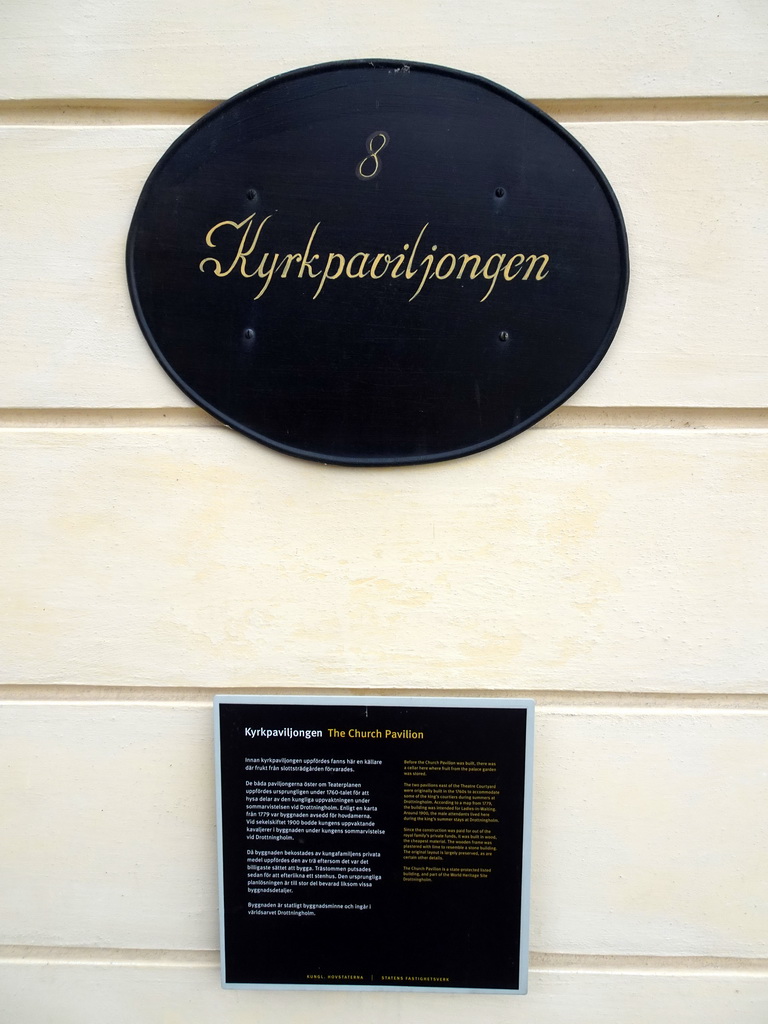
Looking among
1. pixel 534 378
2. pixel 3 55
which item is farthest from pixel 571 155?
pixel 3 55

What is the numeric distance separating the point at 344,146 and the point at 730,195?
71 centimetres

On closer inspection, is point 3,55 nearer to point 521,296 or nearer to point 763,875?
point 521,296

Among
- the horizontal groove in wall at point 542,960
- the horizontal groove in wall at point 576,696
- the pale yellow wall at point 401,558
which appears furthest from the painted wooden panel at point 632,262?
the horizontal groove in wall at point 542,960

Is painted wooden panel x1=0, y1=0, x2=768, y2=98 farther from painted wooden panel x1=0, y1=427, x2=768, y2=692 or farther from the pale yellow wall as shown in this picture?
painted wooden panel x1=0, y1=427, x2=768, y2=692

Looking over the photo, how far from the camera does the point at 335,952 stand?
139 cm

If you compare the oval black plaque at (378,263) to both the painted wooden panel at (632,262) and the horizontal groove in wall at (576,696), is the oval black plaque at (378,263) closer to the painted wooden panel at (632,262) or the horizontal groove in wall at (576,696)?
the painted wooden panel at (632,262)

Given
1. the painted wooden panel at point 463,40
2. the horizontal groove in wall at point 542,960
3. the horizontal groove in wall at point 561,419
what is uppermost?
the painted wooden panel at point 463,40

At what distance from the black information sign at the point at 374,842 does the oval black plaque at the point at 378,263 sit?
53 cm

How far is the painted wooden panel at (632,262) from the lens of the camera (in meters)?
1.25

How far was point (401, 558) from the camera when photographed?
133 centimetres

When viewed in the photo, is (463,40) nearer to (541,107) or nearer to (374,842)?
(541,107)

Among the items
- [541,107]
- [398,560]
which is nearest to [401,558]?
[398,560]

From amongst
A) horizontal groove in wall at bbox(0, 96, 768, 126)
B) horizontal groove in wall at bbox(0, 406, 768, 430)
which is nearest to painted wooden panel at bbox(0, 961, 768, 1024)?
horizontal groove in wall at bbox(0, 406, 768, 430)

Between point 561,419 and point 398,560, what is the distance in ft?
1.36
